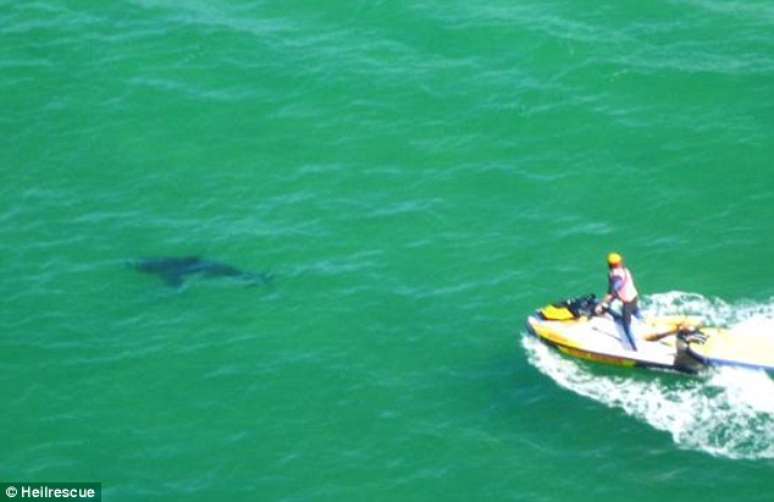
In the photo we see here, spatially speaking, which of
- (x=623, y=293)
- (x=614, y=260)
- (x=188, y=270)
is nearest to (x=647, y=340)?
(x=623, y=293)

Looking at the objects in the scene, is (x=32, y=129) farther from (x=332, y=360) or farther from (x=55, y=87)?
(x=332, y=360)

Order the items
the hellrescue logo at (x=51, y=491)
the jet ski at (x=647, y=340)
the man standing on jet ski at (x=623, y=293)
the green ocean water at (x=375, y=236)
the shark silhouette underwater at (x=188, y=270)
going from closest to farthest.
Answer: the hellrescue logo at (x=51, y=491)
the green ocean water at (x=375, y=236)
the man standing on jet ski at (x=623, y=293)
the jet ski at (x=647, y=340)
the shark silhouette underwater at (x=188, y=270)

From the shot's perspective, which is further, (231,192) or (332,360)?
(231,192)

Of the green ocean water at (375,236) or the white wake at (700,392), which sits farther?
the green ocean water at (375,236)

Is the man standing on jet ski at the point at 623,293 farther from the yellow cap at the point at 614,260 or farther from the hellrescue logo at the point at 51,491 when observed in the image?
the hellrescue logo at the point at 51,491

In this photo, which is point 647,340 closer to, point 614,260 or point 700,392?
point 700,392

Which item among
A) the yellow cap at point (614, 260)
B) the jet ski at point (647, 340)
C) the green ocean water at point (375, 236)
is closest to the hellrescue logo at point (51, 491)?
the green ocean water at point (375, 236)

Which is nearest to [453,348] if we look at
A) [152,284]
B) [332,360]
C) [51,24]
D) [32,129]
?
[332,360]

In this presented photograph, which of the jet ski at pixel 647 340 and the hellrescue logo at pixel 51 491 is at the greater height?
the jet ski at pixel 647 340
